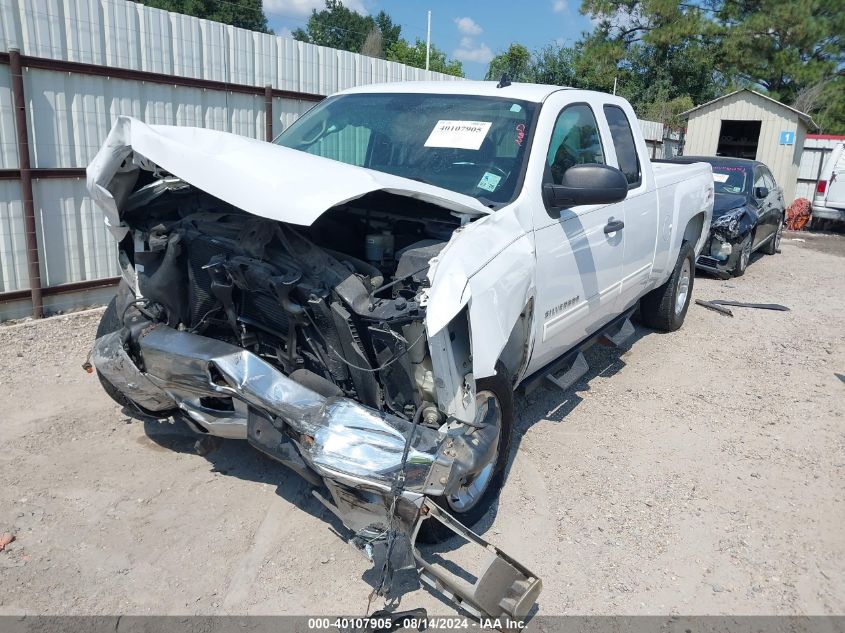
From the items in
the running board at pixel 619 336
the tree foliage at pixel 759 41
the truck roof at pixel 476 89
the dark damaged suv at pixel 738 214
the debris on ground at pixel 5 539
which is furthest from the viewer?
the tree foliage at pixel 759 41

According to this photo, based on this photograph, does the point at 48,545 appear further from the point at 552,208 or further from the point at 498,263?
the point at 552,208

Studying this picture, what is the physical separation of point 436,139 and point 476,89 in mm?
534

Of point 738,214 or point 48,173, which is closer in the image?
point 48,173

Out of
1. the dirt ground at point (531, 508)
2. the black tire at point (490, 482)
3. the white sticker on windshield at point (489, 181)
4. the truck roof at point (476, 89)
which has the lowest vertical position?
the dirt ground at point (531, 508)

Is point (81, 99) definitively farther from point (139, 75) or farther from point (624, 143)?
point (624, 143)

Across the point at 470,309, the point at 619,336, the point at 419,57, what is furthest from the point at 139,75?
the point at 419,57

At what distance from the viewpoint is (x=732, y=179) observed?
11.0 metres

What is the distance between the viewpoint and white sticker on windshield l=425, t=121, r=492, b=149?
395 centimetres

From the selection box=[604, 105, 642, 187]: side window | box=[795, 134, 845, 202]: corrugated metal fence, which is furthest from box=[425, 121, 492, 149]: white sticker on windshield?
box=[795, 134, 845, 202]: corrugated metal fence

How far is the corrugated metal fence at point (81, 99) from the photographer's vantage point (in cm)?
599

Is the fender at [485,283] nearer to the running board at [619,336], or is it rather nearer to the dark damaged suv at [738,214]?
the running board at [619,336]

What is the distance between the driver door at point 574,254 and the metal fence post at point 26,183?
4.57 m

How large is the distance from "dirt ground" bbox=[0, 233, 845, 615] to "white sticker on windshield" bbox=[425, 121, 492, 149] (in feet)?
6.16

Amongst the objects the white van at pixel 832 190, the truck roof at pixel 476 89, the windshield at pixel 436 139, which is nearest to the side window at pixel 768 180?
the white van at pixel 832 190
